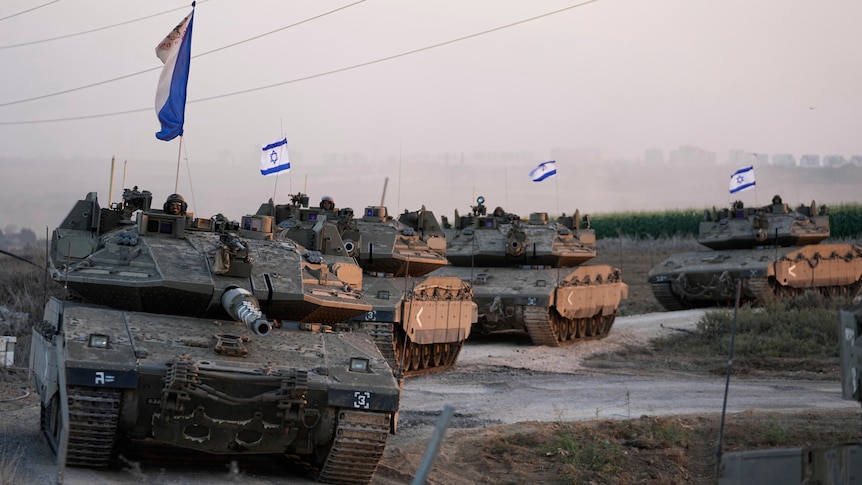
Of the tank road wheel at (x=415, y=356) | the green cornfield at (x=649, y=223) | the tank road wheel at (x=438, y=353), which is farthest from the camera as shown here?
the green cornfield at (x=649, y=223)

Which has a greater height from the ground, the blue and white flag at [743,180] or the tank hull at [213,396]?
the blue and white flag at [743,180]

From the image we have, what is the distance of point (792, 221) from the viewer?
112 ft

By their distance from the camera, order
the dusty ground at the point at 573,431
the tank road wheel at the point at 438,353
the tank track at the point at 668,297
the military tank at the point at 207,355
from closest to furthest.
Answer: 1. the military tank at the point at 207,355
2. the dusty ground at the point at 573,431
3. the tank road wheel at the point at 438,353
4. the tank track at the point at 668,297

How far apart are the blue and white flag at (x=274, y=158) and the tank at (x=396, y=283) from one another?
1278 millimetres

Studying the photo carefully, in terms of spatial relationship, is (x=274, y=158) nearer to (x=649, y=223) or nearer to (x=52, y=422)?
(x=52, y=422)

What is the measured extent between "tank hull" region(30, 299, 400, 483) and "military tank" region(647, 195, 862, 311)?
2287 cm

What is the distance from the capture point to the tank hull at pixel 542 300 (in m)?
25.2

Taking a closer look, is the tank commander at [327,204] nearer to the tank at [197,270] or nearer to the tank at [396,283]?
the tank at [396,283]

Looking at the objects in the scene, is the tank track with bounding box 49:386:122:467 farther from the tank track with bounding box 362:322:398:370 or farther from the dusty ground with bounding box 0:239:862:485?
the tank track with bounding box 362:322:398:370

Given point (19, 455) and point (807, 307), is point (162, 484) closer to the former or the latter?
point (19, 455)

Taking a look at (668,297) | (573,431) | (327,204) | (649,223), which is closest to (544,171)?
(668,297)

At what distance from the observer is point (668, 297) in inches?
1359

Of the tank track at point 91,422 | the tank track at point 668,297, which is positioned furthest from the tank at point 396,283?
the tank track at point 668,297

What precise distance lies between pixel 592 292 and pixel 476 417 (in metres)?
12.4
